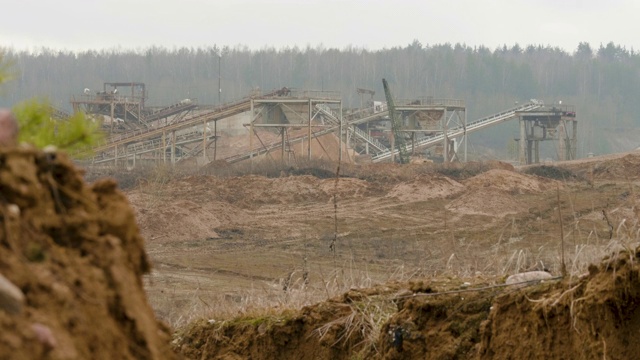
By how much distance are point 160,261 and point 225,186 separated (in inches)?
748

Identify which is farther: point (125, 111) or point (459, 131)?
point (459, 131)

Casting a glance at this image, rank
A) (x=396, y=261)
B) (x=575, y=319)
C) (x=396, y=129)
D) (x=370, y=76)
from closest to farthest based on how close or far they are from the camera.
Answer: (x=575, y=319)
(x=396, y=261)
(x=396, y=129)
(x=370, y=76)

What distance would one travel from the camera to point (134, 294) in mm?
3486

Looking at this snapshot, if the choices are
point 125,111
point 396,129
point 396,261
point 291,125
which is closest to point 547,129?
point 396,129

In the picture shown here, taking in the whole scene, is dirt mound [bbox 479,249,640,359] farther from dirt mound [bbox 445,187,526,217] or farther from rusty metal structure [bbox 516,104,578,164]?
rusty metal structure [bbox 516,104,578,164]

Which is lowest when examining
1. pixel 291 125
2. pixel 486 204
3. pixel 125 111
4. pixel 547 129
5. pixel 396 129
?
pixel 486 204

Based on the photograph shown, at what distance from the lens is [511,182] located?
54156 mm

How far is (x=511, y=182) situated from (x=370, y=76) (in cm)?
12406

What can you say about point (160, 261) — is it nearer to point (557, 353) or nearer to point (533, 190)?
point (533, 190)

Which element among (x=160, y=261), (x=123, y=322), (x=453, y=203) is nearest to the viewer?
(x=123, y=322)

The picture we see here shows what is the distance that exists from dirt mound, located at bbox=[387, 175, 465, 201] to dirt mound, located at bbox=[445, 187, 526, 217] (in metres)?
2.66

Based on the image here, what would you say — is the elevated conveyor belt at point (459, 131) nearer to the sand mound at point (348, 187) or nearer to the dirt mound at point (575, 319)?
the sand mound at point (348, 187)

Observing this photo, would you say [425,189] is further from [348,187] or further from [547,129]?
[547,129]

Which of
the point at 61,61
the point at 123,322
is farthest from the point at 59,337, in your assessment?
the point at 61,61
